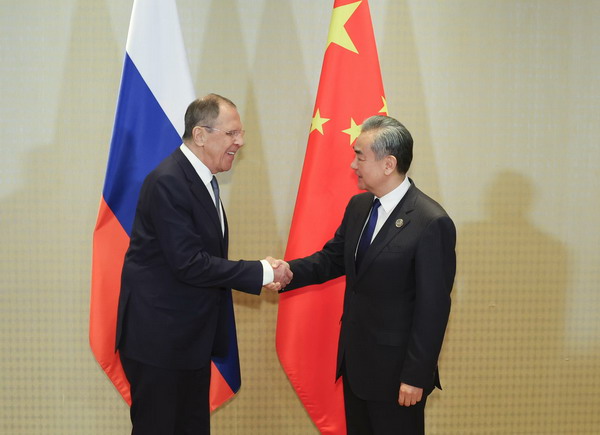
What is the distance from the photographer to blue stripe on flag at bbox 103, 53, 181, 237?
2.67m

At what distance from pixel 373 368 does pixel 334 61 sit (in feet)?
4.71

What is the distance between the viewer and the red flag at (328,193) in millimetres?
2803

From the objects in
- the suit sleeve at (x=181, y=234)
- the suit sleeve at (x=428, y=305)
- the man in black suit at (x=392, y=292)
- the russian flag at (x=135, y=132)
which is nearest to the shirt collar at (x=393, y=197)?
the man in black suit at (x=392, y=292)

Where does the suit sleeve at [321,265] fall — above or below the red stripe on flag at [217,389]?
above

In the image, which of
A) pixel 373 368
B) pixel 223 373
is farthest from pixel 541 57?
pixel 223 373

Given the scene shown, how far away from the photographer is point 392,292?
6.84 feet

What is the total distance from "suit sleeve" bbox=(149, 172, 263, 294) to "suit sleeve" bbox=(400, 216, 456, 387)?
0.73 metres

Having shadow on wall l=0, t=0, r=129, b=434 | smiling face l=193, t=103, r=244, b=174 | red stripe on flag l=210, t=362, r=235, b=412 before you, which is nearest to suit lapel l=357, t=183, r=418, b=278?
smiling face l=193, t=103, r=244, b=174

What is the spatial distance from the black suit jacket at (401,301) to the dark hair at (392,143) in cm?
12

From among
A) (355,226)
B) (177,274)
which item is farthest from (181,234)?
(355,226)

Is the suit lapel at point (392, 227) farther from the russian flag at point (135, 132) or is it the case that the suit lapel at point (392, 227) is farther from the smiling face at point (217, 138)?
the russian flag at point (135, 132)

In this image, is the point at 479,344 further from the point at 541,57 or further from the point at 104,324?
the point at 104,324

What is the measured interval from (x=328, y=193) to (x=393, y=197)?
692 millimetres

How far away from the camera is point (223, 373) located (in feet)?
9.48
